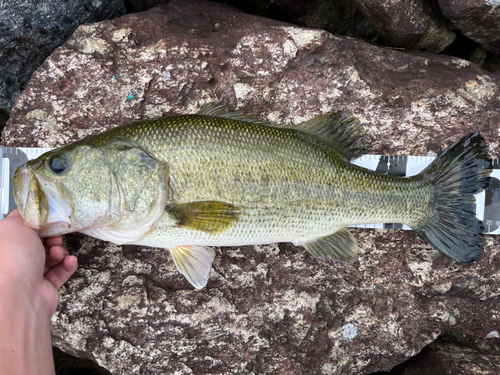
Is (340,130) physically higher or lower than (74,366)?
higher

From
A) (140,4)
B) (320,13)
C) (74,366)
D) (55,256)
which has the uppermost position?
(320,13)

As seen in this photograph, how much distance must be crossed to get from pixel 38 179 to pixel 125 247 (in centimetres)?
93

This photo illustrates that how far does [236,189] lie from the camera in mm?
2705

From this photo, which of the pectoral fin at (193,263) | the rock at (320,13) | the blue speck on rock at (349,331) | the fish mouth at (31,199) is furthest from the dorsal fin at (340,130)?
the fish mouth at (31,199)

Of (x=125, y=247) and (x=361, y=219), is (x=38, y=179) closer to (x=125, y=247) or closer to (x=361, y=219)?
(x=125, y=247)

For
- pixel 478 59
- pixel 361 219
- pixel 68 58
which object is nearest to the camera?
pixel 361 219

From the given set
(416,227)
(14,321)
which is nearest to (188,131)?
(14,321)

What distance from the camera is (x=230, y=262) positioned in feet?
10.5

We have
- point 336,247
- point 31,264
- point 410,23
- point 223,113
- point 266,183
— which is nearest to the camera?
point 31,264

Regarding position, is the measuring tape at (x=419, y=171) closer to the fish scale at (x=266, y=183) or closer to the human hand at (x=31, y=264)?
the fish scale at (x=266, y=183)

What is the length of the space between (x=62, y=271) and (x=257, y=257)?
61.1 inches

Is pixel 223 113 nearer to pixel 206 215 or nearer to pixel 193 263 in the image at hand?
pixel 206 215

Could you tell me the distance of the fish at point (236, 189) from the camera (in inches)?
100

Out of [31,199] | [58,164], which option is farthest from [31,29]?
[31,199]
